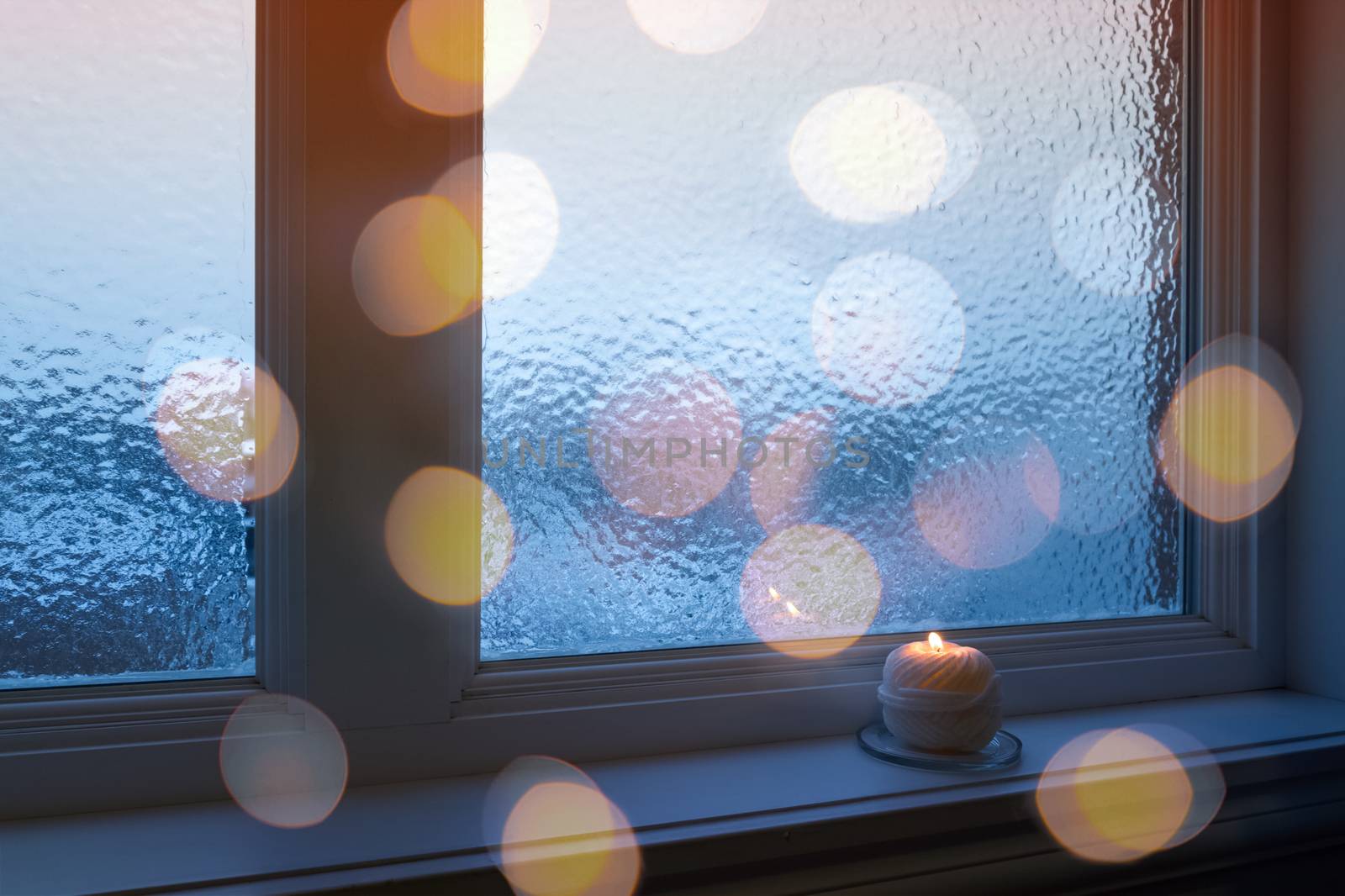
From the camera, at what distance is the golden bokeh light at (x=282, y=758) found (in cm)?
66

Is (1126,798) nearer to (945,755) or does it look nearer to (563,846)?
(945,755)

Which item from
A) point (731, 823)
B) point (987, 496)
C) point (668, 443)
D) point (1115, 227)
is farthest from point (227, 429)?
point (1115, 227)

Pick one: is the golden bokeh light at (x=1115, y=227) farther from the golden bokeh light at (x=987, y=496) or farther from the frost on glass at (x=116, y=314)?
the frost on glass at (x=116, y=314)

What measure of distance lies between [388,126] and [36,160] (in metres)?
0.27

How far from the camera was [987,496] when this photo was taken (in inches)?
37.3

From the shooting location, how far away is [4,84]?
0.65 m

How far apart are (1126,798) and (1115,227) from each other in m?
0.65

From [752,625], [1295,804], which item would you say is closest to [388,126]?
[752,625]

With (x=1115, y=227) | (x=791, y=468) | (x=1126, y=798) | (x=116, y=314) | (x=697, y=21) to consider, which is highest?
(x=697, y=21)

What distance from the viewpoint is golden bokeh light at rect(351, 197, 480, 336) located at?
0.69 m

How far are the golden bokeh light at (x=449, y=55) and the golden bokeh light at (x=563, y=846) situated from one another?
58 cm

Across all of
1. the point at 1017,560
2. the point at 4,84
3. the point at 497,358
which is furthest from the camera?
the point at 1017,560

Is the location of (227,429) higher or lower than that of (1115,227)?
lower

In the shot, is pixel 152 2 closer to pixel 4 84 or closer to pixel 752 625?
pixel 4 84
